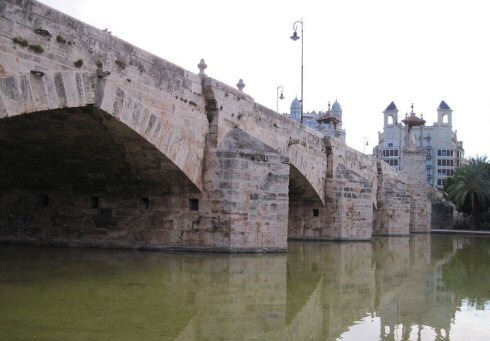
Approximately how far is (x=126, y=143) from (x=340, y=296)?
217 inches

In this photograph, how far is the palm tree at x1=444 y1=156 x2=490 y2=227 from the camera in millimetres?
37594

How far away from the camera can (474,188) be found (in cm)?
3759

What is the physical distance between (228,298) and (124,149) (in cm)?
539

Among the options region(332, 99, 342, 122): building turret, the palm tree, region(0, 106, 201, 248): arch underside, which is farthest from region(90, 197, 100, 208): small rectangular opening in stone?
region(332, 99, 342, 122): building turret

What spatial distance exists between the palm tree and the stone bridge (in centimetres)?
2423

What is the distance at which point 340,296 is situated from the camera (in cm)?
788

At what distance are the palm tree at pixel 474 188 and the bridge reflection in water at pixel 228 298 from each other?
26.7 meters

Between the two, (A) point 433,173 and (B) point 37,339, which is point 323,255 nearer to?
(B) point 37,339

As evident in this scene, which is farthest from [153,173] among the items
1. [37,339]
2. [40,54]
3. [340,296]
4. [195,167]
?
Answer: [37,339]

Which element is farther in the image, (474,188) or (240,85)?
(474,188)

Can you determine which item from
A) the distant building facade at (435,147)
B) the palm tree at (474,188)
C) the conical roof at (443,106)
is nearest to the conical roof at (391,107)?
the distant building facade at (435,147)

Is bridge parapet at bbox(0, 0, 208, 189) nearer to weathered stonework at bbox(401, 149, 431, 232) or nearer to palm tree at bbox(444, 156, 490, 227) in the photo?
weathered stonework at bbox(401, 149, 431, 232)

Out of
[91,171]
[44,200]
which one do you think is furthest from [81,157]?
[44,200]

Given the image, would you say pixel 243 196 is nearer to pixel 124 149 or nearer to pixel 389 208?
pixel 124 149
